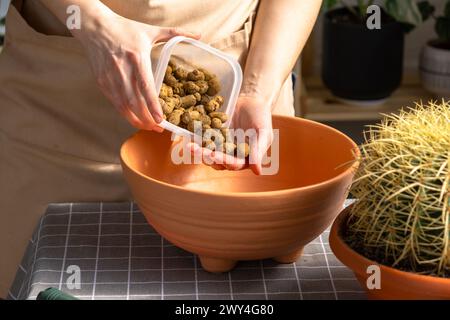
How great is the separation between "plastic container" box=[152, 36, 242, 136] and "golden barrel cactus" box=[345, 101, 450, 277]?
0.30 meters

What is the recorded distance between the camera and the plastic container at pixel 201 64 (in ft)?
3.83

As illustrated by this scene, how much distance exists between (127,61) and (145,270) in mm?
289

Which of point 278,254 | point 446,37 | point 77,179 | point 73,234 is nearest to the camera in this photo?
point 278,254

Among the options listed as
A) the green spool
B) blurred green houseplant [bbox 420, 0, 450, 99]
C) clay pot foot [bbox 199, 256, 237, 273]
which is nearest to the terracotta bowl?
clay pot foot [bbox 199, 256, 237, 273]

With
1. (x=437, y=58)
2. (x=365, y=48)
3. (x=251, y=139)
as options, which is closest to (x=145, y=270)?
(x=251, y=139)

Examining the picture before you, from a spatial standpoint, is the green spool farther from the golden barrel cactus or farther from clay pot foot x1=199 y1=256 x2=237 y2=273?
the golden barrel cactus

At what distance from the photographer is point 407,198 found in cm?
91

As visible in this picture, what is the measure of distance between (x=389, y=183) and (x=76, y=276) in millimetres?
418

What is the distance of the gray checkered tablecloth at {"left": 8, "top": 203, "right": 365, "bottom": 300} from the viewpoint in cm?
106

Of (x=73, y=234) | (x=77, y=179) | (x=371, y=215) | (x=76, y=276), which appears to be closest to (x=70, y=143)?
(x=77, y=179)

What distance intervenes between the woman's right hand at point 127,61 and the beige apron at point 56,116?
19 cm

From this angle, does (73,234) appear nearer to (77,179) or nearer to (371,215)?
(77,179)

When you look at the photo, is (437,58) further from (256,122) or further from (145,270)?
(145,270)
